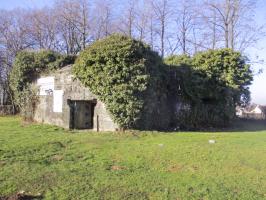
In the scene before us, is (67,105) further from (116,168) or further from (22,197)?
(22,197)

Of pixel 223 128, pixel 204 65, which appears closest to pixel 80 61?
pixel 204 65

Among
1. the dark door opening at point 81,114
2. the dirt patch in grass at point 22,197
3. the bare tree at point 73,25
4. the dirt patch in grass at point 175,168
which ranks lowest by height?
the dirt patch in grass at point 22,197

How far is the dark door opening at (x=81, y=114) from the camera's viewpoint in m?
16.7

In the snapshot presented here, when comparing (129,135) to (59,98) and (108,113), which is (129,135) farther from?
(59,98)

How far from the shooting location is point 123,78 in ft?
48.1

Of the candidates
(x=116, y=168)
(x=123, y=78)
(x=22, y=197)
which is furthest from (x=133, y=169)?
(x=123, y=78)

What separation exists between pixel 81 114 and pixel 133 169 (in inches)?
370

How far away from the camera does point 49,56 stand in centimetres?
2027

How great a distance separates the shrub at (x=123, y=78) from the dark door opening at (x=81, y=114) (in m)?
1.57

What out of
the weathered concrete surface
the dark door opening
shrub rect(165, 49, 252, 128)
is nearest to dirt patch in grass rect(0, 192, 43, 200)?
the weathered concrete surface

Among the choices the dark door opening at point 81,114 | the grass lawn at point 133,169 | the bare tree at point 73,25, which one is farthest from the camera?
the bare tree at point 73,25

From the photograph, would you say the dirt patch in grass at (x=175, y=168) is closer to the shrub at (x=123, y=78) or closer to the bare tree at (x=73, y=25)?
the shrub at (x=123, y=78)

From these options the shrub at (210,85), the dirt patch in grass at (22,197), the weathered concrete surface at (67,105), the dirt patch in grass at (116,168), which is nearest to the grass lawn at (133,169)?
the dirt patch in grass at (116,168)

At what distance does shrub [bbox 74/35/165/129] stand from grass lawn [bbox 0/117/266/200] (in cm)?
309
